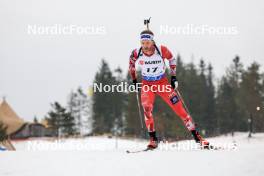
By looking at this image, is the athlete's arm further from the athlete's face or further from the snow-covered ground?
the snow-covered ground

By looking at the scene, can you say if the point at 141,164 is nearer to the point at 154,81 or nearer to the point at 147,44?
the point at 154,81

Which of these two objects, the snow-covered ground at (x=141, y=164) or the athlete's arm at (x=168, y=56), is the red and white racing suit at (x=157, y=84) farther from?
the snow-covered ground at (x=141, y=164)

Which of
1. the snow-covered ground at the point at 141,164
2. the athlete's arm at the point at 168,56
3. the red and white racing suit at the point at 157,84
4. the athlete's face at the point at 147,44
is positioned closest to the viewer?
the snow-covered ground at the point at 141,164

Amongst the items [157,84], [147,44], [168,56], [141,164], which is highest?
[147,44]

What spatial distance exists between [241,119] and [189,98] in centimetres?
900

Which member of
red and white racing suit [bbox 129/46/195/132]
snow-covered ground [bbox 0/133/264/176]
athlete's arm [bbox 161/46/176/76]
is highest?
athlete's arm [bbox 161/46/176/76]

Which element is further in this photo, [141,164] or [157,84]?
[157,84]

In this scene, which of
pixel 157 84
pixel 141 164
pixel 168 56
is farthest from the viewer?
pixel 168 56

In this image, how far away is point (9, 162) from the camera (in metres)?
7.32

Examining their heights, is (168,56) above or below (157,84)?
above

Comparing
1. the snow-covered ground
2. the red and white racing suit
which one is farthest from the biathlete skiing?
the snow-covered ground

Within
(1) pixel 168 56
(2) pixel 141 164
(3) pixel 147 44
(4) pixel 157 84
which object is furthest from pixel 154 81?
(2) pixel 141 164

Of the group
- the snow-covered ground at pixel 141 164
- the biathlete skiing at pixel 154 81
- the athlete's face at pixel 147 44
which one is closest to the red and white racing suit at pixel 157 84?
the biathlete skiing at pixel 154 81

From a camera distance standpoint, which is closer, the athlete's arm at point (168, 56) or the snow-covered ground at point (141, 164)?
the snow-covered ground at point (141, 164)
